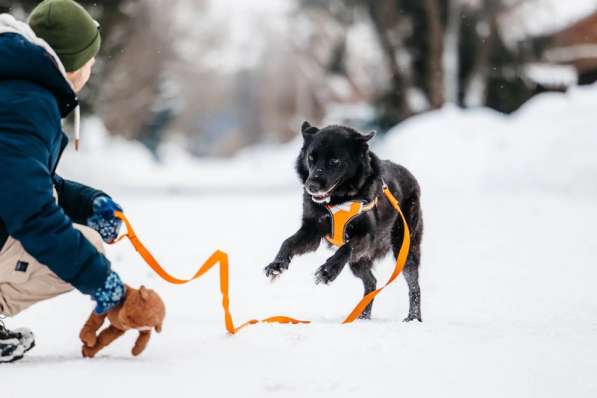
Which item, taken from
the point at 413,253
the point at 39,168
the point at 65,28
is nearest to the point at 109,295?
the point at 39,168

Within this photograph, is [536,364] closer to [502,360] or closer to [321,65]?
[502,360]

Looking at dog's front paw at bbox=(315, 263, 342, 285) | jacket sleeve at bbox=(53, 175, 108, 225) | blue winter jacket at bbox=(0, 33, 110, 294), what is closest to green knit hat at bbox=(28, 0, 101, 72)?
blue winter jacket at bbox=(0, 33, 110, 294)

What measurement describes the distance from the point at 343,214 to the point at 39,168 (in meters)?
2.18

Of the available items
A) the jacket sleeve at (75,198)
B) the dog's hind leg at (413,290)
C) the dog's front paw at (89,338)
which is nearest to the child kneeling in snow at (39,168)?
the dog's front paw at (89,338)

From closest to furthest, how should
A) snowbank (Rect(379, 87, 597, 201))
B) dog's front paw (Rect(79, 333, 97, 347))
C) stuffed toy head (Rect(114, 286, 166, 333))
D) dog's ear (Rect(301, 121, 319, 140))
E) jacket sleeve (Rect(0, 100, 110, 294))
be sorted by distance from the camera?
jacket sleeve (Rect(0, 100, 110, 294)) < stuffed toy head (Rect(114, 286, 166, 333)) < dog's front paw (Rect(79, 333, 97, 347)) < dog's ear (Rect(301, 121, 319, 140)) < snowbank (Rect(379, 87, 597, 201))

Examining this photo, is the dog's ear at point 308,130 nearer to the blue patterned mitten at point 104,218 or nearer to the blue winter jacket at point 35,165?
the blue patterned mitten at point 104,218

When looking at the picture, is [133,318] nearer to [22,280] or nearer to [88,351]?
[88,351]

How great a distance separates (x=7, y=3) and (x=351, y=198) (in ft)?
34.7

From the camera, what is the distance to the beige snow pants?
242 cm

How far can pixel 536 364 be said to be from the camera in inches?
100

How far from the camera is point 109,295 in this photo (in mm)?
2340

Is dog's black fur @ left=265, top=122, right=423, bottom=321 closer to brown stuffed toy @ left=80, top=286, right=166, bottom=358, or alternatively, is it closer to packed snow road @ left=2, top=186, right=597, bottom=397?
packed snow road @ left=2, top=186, right=597, bottom=397

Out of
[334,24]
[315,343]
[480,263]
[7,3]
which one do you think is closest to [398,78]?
[334,24]

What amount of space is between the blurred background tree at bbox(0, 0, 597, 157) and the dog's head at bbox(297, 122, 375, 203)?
389 inches
